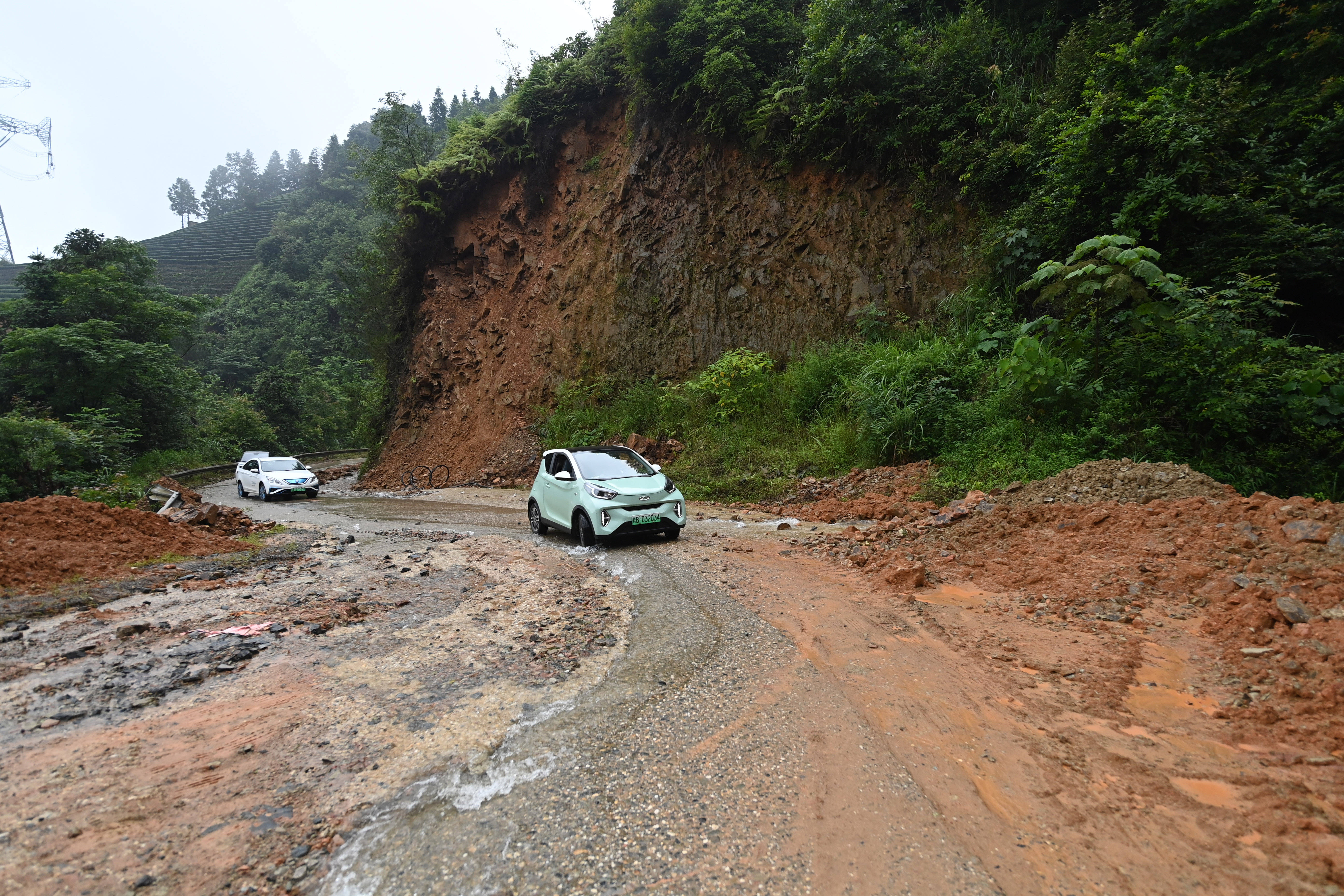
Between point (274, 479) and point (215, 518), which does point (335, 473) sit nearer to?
point (274, 479)

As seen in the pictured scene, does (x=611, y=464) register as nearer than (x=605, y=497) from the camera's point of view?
No

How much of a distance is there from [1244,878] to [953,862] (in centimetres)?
96

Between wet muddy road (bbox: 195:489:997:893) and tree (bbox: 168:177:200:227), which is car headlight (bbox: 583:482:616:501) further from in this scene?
tree (bbox: 168:177:200:227)

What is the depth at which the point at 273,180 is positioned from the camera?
130 meters

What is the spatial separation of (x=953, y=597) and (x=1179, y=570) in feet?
5.83

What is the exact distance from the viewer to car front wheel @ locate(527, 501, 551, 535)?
10.4 m

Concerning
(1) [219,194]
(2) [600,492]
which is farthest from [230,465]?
(1) [219,194]

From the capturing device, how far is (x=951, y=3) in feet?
52.2

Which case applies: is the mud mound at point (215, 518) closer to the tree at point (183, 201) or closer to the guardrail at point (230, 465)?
the guardrail at point (230, 465)

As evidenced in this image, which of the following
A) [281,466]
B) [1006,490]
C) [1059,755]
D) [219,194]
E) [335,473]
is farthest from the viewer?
[219,194]

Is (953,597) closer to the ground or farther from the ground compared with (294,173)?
closer to the ground

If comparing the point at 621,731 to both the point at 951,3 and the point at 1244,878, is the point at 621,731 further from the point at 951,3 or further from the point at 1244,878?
the point at 951,3

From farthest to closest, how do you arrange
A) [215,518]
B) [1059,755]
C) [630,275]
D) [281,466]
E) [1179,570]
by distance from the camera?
[281,466], [630,275], [215,518], [1179,570], [1059,755]

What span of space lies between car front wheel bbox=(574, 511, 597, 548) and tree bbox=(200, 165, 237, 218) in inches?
5533
